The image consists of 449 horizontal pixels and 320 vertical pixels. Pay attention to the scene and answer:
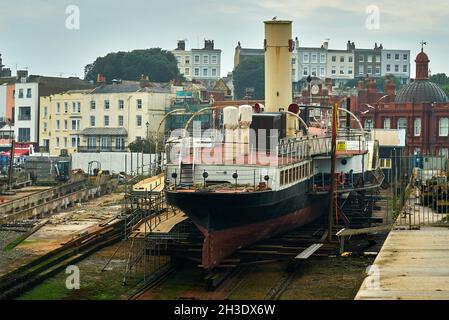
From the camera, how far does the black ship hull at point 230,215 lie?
3158 cm

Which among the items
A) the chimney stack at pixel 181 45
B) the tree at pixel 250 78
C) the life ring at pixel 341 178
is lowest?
the life ring at pixel 341 178

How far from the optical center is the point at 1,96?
11806cm

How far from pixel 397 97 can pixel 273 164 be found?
5853 cm

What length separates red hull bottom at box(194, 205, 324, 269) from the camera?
31.5 meters

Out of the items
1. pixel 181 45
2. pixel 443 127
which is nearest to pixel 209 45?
pixel 181 45

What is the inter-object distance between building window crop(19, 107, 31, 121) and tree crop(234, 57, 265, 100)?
6149cm

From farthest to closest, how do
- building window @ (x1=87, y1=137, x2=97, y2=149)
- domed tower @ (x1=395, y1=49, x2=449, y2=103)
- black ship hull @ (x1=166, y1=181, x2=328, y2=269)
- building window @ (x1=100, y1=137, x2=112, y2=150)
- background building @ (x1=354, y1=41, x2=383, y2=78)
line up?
background building @ (x1=354, y1=41, x2=383, y2=78) < building window @ (x1=87, y1=137, x2=97, y2=149) < building window @ (x1=100, y1=137, x2=112, y2=150) < domed tower @ (x1=395, y1=49, x2=449, y2=103) < black ship hull @ (x1=166, y1=181, x2=328, y2=269)

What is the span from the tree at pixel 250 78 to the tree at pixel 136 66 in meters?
17.0

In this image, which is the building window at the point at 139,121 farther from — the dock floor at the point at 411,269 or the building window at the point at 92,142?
the dock floor at the point at 411,269

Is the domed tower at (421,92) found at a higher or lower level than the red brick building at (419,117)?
higher

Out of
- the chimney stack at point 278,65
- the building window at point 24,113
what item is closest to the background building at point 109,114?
the building window at point 24,113

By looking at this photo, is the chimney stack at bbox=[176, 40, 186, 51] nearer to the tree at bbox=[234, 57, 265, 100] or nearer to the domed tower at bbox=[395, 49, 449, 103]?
the tree at bbox=[234, 57, 265, 100]

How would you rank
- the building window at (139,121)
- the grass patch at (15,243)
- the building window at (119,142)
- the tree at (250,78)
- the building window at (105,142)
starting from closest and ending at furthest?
1. the grass patch at (15,243)
2. the building window at (139,121)
3. the building window at (119,142)
4. the building window at (105,142)
5. the tree at (250,78)

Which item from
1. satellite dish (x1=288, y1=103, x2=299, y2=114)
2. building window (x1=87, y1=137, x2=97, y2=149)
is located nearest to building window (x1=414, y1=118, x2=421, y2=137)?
building window (x1=87, y1=137, x2=97, y2=149)
